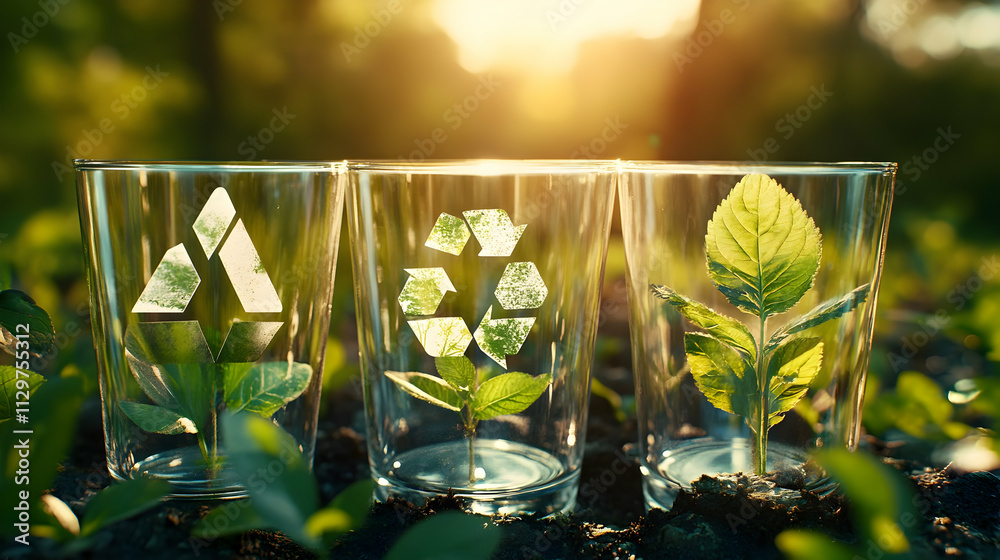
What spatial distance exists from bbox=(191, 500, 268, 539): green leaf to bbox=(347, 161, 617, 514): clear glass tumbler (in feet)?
0.59

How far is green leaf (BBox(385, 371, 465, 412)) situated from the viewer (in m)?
0.74

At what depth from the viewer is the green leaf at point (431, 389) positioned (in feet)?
2.42

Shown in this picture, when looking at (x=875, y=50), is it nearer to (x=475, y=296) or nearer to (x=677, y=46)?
(x=677, y=46)

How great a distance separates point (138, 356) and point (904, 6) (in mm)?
3519

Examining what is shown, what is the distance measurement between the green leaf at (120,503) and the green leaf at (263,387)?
0.55 feet

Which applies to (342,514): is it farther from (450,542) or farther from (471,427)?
(471,427)

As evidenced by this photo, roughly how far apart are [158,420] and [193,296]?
0.43ft

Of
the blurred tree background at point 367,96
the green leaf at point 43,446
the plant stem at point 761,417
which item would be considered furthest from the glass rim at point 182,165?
the blurred tree background at point 367,96

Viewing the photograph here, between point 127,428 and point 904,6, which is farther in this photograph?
point 904,6

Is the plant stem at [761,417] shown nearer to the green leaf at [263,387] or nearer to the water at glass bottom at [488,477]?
the water at glass bottom at [488,477]

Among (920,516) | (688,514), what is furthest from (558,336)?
(920,516)

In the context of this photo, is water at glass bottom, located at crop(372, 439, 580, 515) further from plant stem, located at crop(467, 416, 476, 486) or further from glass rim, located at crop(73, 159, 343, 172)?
glass rim, located at crop(73, 159, 343, 172)

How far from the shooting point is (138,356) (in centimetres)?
72

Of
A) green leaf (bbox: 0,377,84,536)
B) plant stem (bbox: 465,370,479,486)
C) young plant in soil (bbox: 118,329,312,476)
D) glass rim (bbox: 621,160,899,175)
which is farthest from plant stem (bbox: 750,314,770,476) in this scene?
green leaf (bbox: 0,377,84,536)
